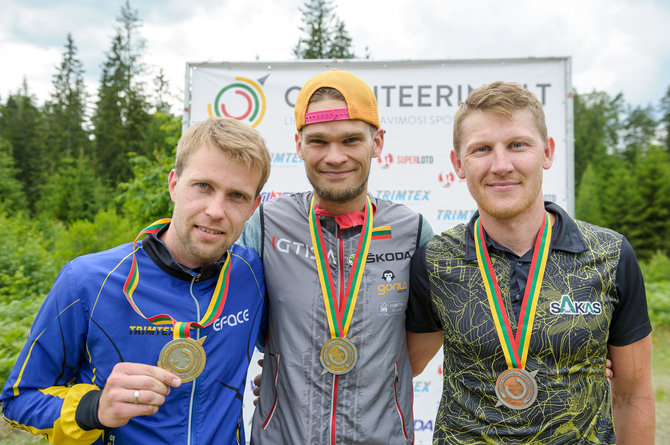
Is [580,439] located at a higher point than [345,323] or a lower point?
lower

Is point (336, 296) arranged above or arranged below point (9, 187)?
below

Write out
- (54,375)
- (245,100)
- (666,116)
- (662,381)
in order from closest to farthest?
(54,375)
(245,100)
(662,381)
(666,116)

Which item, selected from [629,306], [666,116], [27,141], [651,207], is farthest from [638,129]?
[27,141]

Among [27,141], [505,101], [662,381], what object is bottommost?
[662,381]

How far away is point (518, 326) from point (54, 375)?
190 cm

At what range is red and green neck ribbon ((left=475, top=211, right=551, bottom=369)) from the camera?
5.98ft

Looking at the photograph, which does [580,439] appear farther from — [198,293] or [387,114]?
[387,114]

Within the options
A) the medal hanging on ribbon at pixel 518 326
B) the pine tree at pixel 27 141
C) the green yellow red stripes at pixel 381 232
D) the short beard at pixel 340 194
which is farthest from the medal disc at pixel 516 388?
the pine tree at pixel 27 141

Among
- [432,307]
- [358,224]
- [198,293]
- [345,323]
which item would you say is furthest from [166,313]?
[432,307]

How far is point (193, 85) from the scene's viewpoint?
4348 millimetres

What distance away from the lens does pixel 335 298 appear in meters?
2.18

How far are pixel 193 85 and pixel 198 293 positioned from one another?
3.17m

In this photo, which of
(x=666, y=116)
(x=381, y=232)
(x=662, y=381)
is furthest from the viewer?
(x=666, y=116)

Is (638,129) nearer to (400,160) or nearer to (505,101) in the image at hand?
(400,160)
